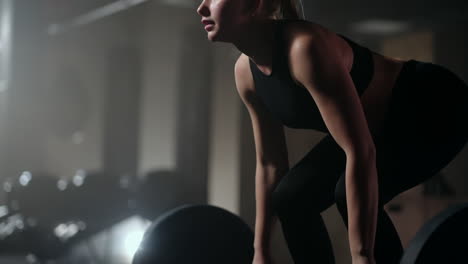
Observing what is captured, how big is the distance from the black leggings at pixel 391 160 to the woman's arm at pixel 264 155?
2.1 inches

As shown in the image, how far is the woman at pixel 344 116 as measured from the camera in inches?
32.3

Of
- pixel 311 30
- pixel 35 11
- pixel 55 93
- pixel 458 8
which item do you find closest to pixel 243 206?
pixel 311 30

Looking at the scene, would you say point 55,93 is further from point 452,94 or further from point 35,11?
point 452,94

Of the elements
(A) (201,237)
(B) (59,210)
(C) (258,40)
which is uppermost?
(C) (258,40)

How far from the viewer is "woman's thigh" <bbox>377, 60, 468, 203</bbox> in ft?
2.93

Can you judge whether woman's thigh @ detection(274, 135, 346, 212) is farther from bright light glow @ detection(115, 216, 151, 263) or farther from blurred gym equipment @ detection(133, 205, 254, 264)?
bright light glow @ detection(115, 216, 151, 263)

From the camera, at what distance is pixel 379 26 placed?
116cm

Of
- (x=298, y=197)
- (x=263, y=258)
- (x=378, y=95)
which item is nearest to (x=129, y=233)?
(x=263, y=258)

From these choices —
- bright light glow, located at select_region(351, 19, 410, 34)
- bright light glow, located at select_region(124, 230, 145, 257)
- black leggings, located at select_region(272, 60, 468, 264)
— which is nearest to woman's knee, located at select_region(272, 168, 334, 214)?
black leggings, located at select_region(272, 60, 468, 264)

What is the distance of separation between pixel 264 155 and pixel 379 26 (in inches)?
15.3

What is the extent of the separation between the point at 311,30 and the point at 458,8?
1.68ft

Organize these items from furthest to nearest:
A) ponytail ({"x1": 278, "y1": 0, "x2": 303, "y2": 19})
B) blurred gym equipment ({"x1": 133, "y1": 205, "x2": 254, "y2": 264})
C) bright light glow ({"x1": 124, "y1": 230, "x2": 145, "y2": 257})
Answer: bright light glow ({"x1": 124, "y1": 230, "x2": 145, "y2": 257}), blurred gym equipment ({"x1": 133, "y1": 205, "x2": 254, "y2": 264}), ponytail ({"x1": 278, "y1": 0, "x2": 303, "y2": 19})

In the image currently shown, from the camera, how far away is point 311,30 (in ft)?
2.77

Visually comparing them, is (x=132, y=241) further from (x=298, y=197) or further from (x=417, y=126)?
(x=417, y=126)
